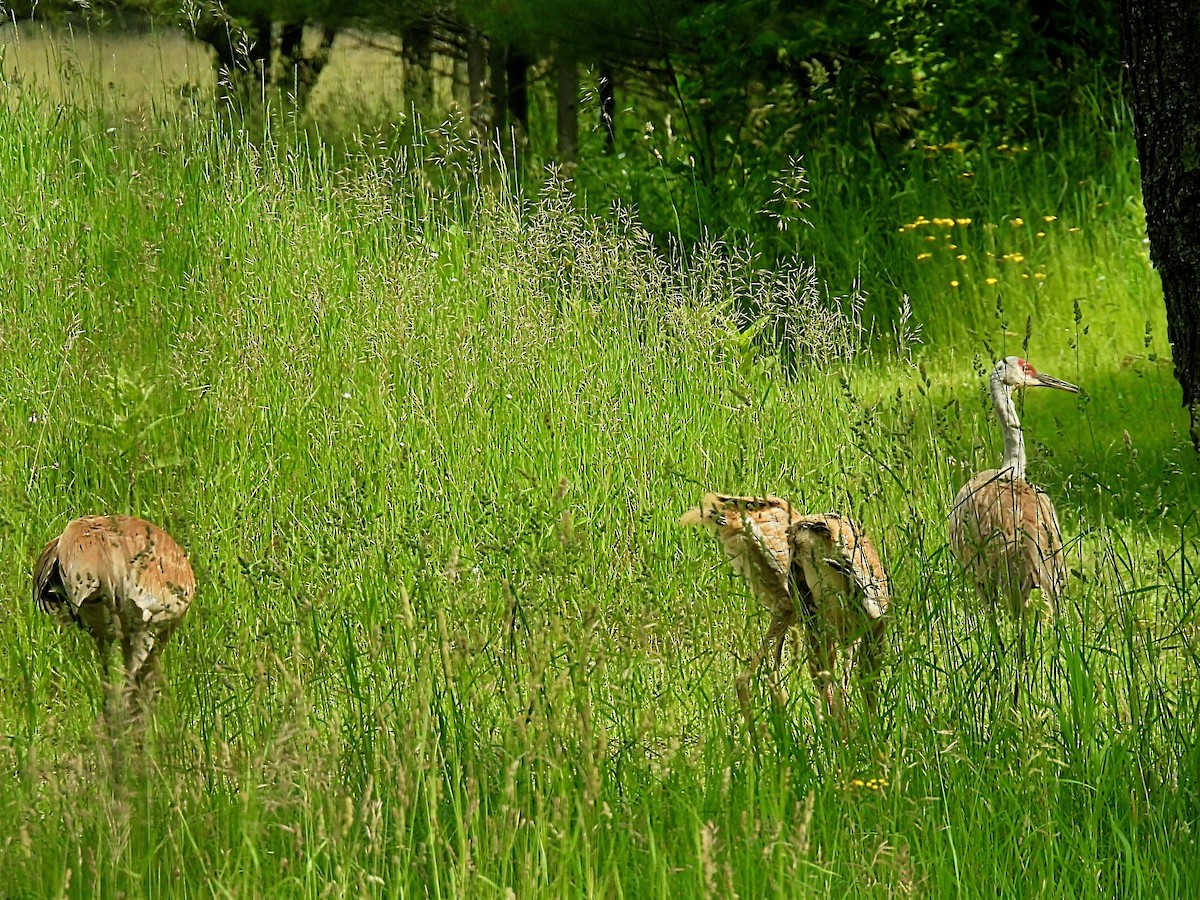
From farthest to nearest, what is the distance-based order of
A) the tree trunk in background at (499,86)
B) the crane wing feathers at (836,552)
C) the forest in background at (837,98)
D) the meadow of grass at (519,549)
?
the tree trunk in background at (499,86), the forest in background at (837,98), the crane wing feathers at (836,552), the meadow of grass at (519,549)

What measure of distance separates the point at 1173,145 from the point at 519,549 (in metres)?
1.90

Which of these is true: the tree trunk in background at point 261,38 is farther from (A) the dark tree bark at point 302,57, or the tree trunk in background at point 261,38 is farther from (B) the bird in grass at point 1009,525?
(B) the bird in grass at point 1009,525

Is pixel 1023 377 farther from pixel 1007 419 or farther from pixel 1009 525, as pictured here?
pixel 1009 525

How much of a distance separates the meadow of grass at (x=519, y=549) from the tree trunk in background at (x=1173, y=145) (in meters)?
0.33

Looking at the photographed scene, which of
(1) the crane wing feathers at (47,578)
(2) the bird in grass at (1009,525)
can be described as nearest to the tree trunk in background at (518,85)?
(2) the bird in grass at (1009,525)

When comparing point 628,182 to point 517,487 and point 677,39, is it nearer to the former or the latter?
point 677,39

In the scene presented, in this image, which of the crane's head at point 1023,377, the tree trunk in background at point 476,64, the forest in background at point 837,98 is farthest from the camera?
the tree trunk in background at point 476,64

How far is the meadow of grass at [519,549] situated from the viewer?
7.81ft

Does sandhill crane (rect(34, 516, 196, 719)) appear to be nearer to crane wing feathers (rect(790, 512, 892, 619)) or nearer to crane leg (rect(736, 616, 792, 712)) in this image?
crane leg (rect(736, 616, 792, 712))

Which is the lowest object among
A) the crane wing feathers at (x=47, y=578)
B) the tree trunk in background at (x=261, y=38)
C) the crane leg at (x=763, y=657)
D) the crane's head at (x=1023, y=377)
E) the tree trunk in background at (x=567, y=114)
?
the crane leg at (x=763, y=657)

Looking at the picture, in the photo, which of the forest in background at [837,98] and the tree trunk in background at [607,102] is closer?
the forest in background at [837,98]

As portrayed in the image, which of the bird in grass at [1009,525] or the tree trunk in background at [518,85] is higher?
the tree trunk in background at [518,85]

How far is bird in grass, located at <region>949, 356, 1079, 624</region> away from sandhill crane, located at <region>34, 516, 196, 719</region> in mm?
1868

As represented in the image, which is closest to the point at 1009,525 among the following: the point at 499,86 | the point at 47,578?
the point at 47,578
